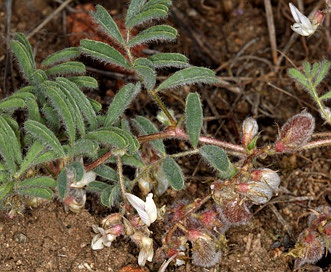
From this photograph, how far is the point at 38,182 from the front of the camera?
2609mm

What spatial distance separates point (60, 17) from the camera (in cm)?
393

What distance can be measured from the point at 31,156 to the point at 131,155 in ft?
1.41

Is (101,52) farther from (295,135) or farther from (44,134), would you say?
(295,135)

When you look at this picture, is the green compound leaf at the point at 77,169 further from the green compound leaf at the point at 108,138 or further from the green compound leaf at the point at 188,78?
the green compound leaf at the point at 188,78

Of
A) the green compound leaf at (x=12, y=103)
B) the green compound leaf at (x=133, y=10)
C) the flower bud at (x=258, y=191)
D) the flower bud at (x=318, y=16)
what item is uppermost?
the green compound leaf at (x=133, y=10)

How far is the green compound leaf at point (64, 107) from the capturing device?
2.56 m

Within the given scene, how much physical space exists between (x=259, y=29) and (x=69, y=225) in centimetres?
186

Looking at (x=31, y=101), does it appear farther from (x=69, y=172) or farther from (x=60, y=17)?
(x=60, y=17)

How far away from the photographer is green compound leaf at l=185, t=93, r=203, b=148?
8.75 ft

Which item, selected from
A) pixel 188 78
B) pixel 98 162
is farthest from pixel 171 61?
pixel 98 162

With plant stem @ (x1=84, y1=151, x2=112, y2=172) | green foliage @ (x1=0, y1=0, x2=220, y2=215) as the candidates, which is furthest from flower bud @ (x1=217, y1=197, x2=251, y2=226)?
plant stem @ (x1=84, y1=151, x2=112, y2=172)

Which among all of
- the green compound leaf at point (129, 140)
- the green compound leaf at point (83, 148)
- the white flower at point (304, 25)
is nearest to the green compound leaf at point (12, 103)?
the green compound leaf at point (83, 148)

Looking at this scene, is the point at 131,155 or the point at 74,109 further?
the point at 131,155

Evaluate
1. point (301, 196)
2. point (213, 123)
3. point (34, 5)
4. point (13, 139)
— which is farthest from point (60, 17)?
point (301, 196)
